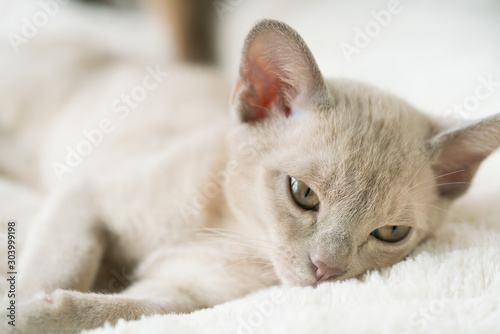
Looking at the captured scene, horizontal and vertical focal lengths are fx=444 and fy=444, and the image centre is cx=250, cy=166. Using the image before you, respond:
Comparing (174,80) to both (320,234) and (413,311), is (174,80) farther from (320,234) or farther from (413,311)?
(413,311)

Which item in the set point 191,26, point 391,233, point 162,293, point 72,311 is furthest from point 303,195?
point 191,26

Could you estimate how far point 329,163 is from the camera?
1.17 m

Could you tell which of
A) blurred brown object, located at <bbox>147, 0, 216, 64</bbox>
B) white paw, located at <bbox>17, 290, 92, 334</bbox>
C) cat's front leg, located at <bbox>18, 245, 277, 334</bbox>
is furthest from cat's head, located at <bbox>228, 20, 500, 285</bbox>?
blurred brown object, located at <bbox>147, 0, 216, 64</bbox>

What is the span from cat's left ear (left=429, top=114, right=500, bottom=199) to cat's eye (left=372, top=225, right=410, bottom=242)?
0.22m

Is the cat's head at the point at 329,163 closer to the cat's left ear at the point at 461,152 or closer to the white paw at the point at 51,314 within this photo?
the cat's left ear at the point at 461,152

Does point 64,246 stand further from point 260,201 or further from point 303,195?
point 303,195

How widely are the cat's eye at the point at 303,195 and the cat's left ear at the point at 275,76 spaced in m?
0.25

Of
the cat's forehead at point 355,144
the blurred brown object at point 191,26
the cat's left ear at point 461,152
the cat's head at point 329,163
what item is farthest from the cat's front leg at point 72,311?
the blurred brown object at point 191,26

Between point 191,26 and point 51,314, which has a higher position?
point 191,26

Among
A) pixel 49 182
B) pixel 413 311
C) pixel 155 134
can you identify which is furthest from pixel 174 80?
pixel 413 311

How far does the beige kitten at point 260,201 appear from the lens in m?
1.16

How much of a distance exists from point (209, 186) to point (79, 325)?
0.58m

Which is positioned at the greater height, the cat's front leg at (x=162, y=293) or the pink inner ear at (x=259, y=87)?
the pink inner ear at (x=259, y=87)

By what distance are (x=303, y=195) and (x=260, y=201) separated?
0.47 ft
